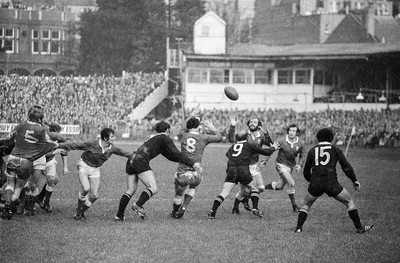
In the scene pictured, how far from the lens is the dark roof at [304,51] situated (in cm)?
6594

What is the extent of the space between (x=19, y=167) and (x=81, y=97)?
43.5 m

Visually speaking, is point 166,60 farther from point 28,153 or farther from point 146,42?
point 28,153

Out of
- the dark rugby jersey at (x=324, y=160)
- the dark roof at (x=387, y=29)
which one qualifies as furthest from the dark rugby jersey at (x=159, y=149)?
the dark roof at (x=387, y=29)

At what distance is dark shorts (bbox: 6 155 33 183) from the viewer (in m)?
15.5

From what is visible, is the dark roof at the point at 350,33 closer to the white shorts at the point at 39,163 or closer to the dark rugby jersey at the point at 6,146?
the white shorts at the point at 39,163

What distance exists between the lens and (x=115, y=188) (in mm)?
23531

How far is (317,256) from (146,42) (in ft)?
222

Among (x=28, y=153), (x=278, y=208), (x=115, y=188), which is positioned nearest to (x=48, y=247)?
(x=28, y=153)

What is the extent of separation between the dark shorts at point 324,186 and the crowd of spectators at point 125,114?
37.8 metres

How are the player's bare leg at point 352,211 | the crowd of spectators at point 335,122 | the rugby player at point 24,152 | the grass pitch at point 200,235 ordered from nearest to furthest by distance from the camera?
the grass pitch at point 200,235 → the player's bare leg at point 352,211 → the rugby player at point 24,152 → the crowd of spectators at point 335,122

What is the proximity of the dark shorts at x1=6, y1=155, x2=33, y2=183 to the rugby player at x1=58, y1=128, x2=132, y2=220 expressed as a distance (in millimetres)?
1094

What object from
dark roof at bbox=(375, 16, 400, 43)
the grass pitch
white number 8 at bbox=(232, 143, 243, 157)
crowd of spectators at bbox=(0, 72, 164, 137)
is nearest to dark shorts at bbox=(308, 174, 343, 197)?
the grass pitch

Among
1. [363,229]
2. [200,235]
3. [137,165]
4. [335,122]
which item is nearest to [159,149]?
[137,165]

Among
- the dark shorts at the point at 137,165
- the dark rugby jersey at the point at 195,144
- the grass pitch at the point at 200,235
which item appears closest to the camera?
the grass pitch at the point at 200,235
